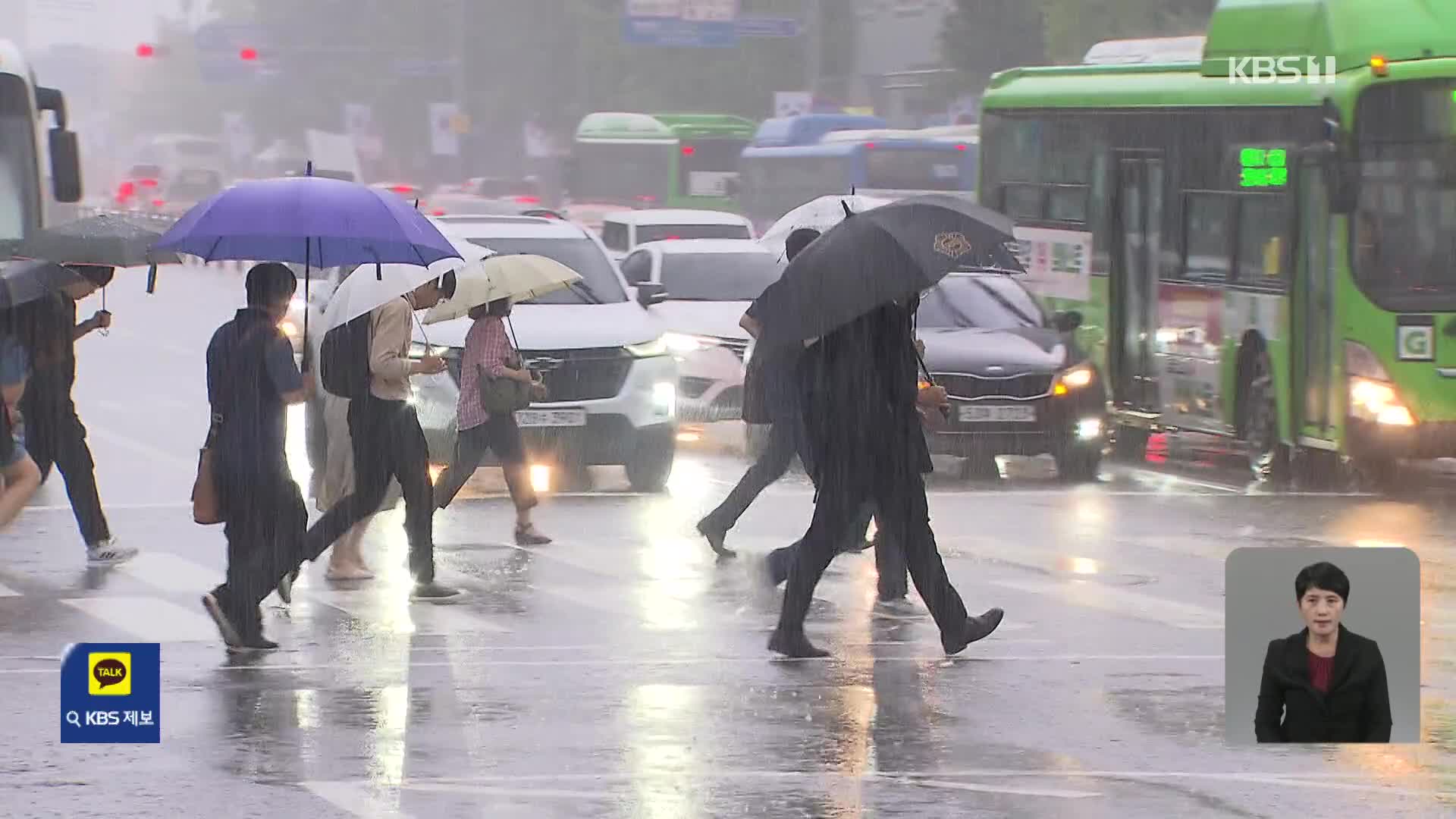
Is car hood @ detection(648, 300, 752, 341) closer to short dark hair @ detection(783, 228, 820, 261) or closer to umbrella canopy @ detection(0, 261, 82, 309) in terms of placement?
umbrella canopy @ detection(0, 261, 82, 309)

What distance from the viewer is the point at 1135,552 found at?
606 inches

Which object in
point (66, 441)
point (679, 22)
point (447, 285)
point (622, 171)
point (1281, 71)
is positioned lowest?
point (622, 171)

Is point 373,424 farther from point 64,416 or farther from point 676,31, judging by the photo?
point 676,31

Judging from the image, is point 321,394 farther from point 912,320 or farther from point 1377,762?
point 1377,762

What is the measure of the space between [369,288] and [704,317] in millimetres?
9483

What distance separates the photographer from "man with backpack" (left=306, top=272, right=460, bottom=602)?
41.4ft

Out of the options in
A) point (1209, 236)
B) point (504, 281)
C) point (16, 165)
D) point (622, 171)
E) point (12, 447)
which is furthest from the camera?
point (622, 171)

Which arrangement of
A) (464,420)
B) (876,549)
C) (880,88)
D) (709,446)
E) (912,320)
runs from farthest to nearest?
1. (880,88)
2. (709,446)
3. (464,420)
4. (876,549)
5. (912,320)

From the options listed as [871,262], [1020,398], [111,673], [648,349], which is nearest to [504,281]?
[648,349]

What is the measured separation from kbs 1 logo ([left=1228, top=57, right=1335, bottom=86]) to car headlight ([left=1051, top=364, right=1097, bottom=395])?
228 centimetres

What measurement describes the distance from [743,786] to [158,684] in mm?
2714

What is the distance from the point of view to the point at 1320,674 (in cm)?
822

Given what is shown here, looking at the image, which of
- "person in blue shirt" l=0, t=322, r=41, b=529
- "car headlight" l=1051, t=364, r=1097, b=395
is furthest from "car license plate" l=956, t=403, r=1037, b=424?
"person in blue shirt" l=0, t=322, r=41, b=529

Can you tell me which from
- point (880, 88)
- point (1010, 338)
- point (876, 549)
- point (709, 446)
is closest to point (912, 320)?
point (876, 549)
